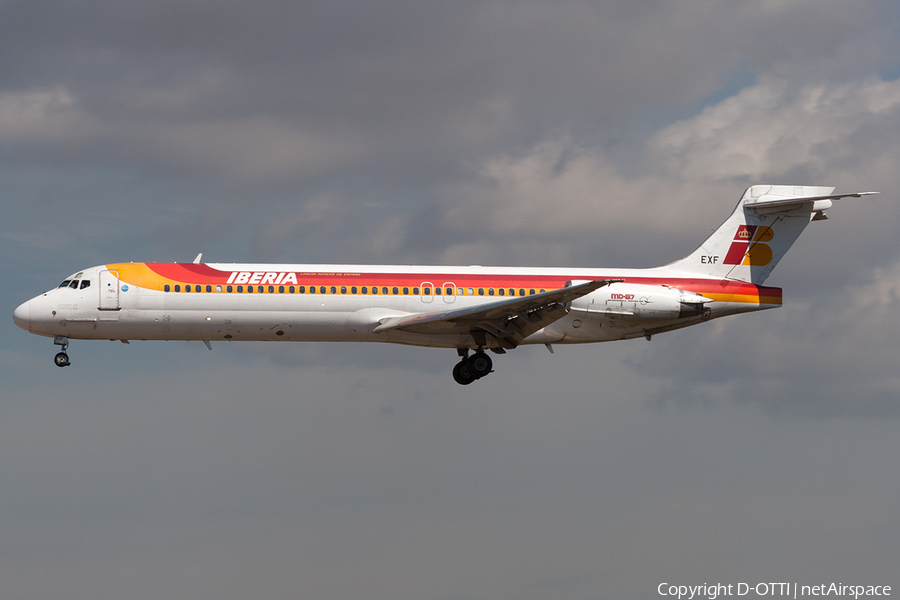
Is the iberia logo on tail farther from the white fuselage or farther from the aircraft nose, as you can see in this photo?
the aircraft nose

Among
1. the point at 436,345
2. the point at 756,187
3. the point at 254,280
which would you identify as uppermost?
the point at 756,187

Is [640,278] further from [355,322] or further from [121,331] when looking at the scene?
[121,331]

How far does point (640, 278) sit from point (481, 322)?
6.12 metres

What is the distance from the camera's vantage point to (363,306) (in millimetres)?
35250

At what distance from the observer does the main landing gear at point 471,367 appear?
121ft

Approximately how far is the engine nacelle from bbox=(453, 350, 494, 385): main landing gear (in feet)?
10.9

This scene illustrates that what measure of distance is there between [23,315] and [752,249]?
79.7 ft

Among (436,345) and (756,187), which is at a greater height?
(756,187)

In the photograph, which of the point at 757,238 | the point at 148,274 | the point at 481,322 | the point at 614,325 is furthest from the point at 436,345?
the point at 757,238

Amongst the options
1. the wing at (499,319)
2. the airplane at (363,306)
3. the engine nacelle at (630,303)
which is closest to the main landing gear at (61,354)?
the airplane at (363,306)

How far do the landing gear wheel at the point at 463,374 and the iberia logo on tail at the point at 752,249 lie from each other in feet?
32.0

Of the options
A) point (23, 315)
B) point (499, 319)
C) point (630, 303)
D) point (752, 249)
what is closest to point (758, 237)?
point (752, 249)

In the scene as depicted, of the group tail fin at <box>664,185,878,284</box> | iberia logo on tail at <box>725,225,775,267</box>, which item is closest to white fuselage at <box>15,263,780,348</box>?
tail fin at <box>664,185,878,284</box>

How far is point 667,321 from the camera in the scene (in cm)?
3662
